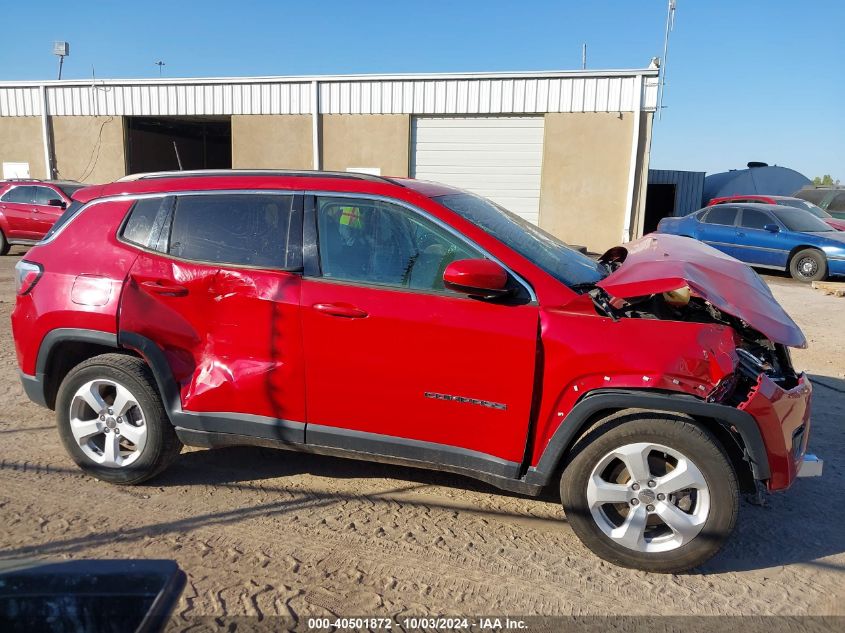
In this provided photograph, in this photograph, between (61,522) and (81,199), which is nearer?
(61,522)

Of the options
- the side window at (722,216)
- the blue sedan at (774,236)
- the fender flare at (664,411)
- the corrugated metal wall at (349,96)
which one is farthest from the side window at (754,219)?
the fender flare at (664,411)

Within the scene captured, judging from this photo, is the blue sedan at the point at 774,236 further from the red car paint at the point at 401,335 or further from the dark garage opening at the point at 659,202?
the red car paint at the point at 401,335

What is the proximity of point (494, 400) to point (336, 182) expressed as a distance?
59.4 inches

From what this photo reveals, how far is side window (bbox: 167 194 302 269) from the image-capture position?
3.60 m

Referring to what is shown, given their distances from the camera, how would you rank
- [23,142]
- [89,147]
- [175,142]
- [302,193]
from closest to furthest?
[302,193]
[175,142]
[89,147]
[23,142]

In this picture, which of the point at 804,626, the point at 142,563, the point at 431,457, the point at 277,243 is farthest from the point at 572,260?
the point at 142,563

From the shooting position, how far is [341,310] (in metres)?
3.38

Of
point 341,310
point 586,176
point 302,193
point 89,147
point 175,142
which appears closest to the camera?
point 341,310

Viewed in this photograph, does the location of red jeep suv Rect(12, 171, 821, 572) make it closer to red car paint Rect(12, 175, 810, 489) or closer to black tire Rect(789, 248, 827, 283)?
red car paint Rect(12, 175, 810, 489)

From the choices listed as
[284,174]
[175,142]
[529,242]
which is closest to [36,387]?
[284,174]

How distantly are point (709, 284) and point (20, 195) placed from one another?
15.1 m

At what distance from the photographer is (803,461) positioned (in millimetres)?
3256

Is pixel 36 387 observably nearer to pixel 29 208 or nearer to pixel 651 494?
pixel 651 494

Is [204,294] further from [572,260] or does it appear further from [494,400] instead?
[572,260]
